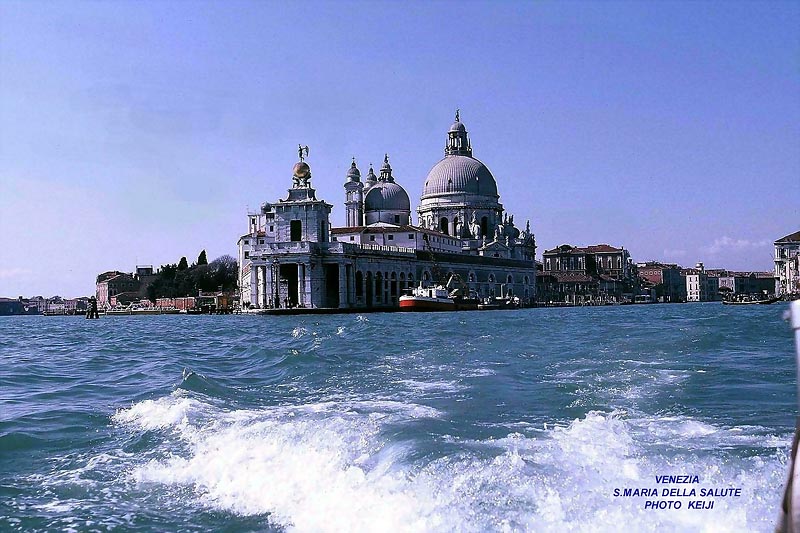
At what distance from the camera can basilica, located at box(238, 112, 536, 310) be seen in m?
67.7

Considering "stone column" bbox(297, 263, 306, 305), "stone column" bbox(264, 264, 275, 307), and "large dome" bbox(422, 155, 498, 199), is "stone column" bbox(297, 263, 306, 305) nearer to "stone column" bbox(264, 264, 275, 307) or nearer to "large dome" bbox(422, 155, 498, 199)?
"stone column" bbox(264, 264, 275, 307)

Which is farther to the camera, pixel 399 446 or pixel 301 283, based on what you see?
pixel 301 283

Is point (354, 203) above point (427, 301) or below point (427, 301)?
above

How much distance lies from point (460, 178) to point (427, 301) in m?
33.8

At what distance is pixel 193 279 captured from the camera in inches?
4274

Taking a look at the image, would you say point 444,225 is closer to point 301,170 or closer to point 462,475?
point 301,170

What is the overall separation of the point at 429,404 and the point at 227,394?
11.2ft

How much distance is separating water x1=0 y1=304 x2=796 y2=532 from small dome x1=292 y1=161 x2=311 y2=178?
55.5m

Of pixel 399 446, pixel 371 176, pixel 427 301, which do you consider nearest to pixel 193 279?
pixel 371 176

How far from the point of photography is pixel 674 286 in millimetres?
148375

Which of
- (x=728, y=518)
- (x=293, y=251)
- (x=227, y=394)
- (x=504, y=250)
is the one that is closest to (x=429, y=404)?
(x=227, y=394)

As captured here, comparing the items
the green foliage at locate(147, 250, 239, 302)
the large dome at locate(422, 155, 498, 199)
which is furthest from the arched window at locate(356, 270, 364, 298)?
the green foliage at locate(147, 250, 239, 302)

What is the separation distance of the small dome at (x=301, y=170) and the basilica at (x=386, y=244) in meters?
0.08

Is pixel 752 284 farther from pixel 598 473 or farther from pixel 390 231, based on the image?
pixel 598 473
